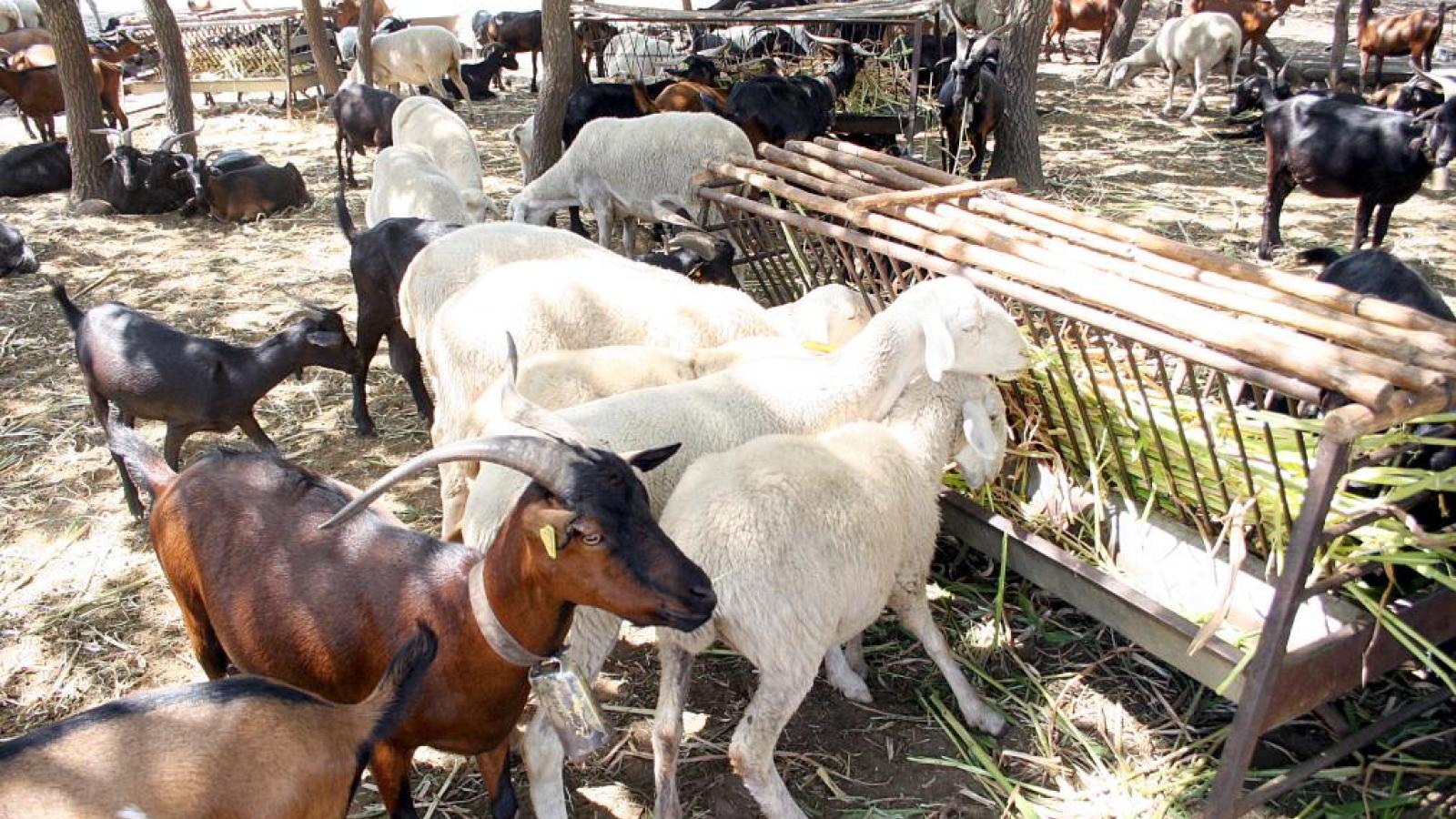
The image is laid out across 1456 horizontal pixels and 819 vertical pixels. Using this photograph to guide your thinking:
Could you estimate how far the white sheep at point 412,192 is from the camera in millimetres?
6945

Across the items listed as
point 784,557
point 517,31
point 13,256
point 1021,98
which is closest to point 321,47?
point 13,256

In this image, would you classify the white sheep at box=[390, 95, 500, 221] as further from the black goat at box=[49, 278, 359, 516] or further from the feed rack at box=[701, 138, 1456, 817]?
the feed rack at box=[701, 138, 1456, 817]

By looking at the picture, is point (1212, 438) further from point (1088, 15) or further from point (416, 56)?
point (1088, 15)

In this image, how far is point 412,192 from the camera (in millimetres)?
7047

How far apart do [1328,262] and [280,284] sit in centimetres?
708

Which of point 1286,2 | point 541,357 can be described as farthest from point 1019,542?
point 1286,2

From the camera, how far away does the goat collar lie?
263 cm

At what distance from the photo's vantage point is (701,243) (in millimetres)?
6113

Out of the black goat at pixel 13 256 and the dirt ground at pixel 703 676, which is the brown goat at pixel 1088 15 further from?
the black goat at pixel 13 256

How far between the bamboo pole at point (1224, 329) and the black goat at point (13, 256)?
767 centimetres

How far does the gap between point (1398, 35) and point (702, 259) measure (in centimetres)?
1454

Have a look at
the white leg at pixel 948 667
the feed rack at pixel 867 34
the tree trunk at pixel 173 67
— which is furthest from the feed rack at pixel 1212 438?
the tree trunk at pixel 173 67

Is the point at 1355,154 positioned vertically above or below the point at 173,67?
below

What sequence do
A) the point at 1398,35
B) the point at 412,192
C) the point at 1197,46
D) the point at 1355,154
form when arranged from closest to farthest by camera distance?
the point at 412,192 < the point at 1355,154 < the point at 1197,46 < the point at 1398,35
